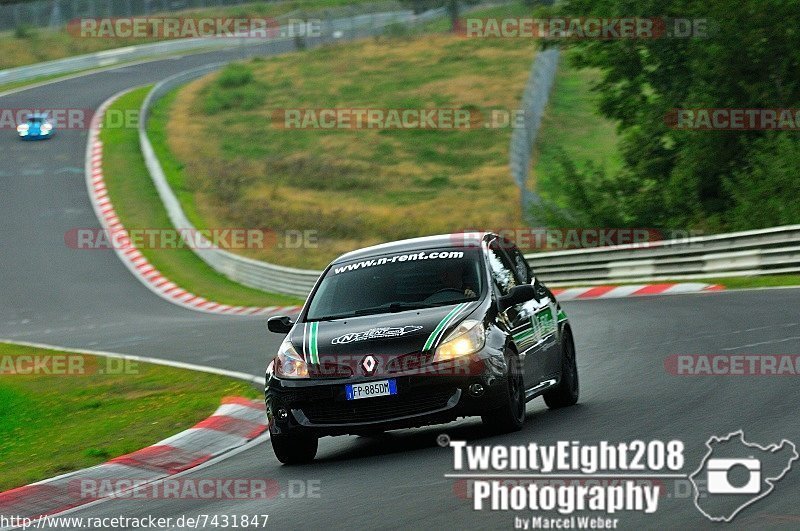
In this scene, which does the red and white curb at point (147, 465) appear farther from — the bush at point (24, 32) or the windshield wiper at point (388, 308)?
the bush at point (24, 32)

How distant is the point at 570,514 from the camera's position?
24.2ft

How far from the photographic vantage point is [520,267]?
12070mm

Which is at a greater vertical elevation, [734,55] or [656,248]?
[734,55]

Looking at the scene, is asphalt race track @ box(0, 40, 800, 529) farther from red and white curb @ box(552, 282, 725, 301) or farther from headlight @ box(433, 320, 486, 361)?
red and white curb @ box(552, 282, 725, 301)

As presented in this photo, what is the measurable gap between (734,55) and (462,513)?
2265 cm

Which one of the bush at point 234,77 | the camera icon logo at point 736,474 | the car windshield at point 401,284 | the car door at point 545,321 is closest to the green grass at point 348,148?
the bush at point 234,77

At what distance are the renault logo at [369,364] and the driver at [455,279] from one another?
1172 mm

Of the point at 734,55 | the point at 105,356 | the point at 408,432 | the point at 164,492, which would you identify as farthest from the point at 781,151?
the point at 164,492

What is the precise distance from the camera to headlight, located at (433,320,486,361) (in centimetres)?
998

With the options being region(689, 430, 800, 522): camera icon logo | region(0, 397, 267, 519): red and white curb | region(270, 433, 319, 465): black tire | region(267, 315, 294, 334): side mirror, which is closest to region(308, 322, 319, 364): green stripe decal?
region(267, 315, 294, 334): side mirror

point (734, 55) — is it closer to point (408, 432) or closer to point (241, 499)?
point (408, 432)

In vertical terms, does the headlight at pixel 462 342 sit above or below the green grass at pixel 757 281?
above

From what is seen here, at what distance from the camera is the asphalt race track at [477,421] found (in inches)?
314

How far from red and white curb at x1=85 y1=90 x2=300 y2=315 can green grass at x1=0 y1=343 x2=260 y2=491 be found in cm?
799
